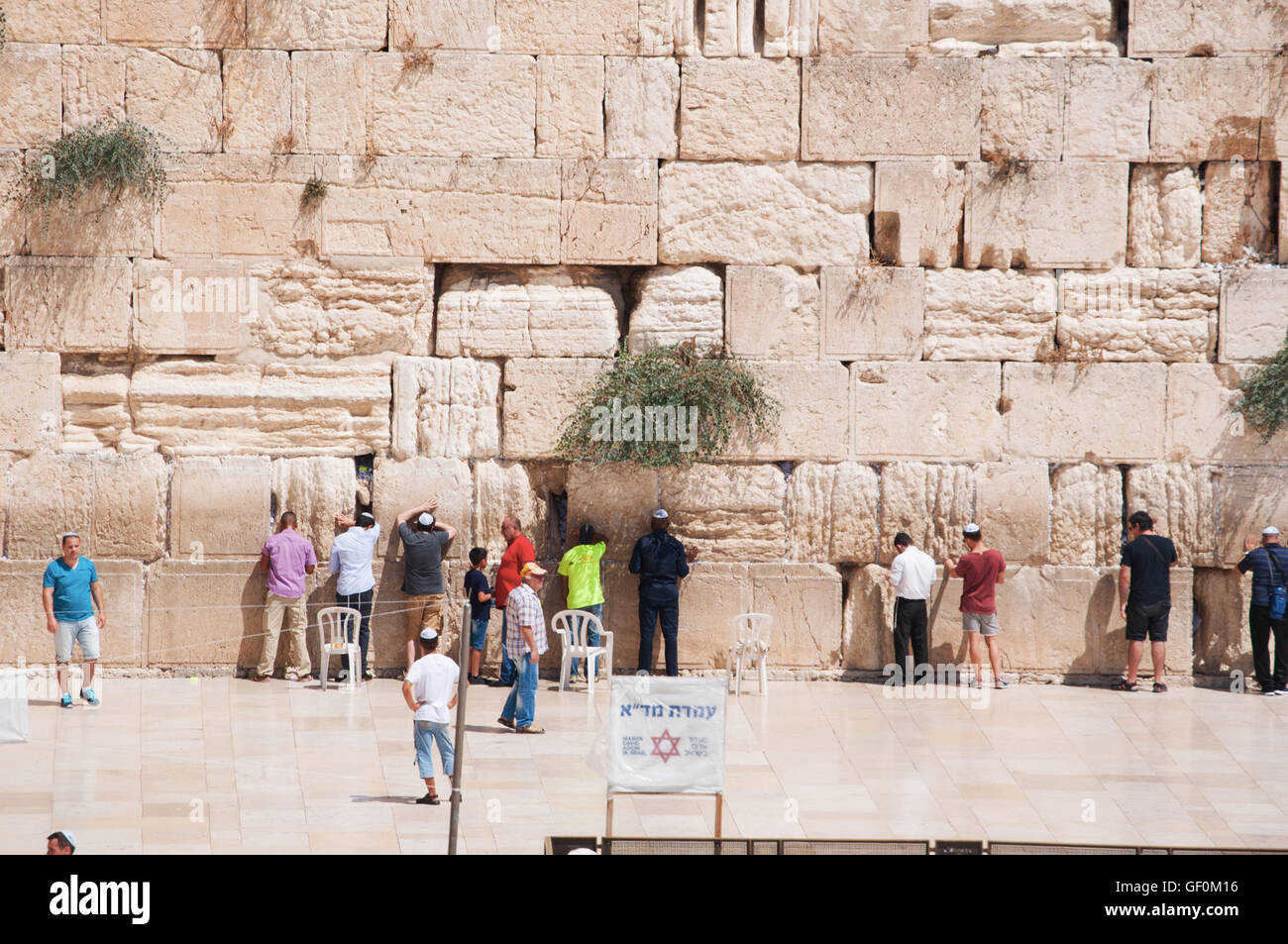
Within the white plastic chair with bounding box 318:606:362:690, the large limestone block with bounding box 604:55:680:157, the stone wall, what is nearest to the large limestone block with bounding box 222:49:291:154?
the stone wall

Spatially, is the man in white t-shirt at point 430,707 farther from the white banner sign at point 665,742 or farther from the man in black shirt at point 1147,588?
the man in black shirt at point 1147,588

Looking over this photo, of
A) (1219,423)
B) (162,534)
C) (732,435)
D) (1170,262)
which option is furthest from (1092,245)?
(162,534)

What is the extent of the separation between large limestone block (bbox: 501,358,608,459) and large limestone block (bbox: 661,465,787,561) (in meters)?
0.92

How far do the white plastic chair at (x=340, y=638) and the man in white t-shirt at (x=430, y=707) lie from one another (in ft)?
7.98

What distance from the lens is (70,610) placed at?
10.8 m

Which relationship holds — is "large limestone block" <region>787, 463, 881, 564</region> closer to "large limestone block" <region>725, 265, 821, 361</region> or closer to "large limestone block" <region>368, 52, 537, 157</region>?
"large limestone block" <region>725, 265, 821, 361</region>

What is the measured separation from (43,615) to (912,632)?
642 centimetres

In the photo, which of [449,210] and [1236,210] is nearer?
[449,210]

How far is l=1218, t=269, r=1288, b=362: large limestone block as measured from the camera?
12148mm

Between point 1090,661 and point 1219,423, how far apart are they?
82.1 inches

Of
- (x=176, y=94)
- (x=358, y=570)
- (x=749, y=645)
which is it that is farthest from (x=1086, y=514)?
(x=176, y=94)

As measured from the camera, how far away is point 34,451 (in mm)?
11766

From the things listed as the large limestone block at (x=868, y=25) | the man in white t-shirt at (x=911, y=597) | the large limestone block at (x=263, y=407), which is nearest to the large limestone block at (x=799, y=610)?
the man in white t-shirt at (x=911, y=597)

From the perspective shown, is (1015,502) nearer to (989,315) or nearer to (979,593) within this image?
(979,593)
